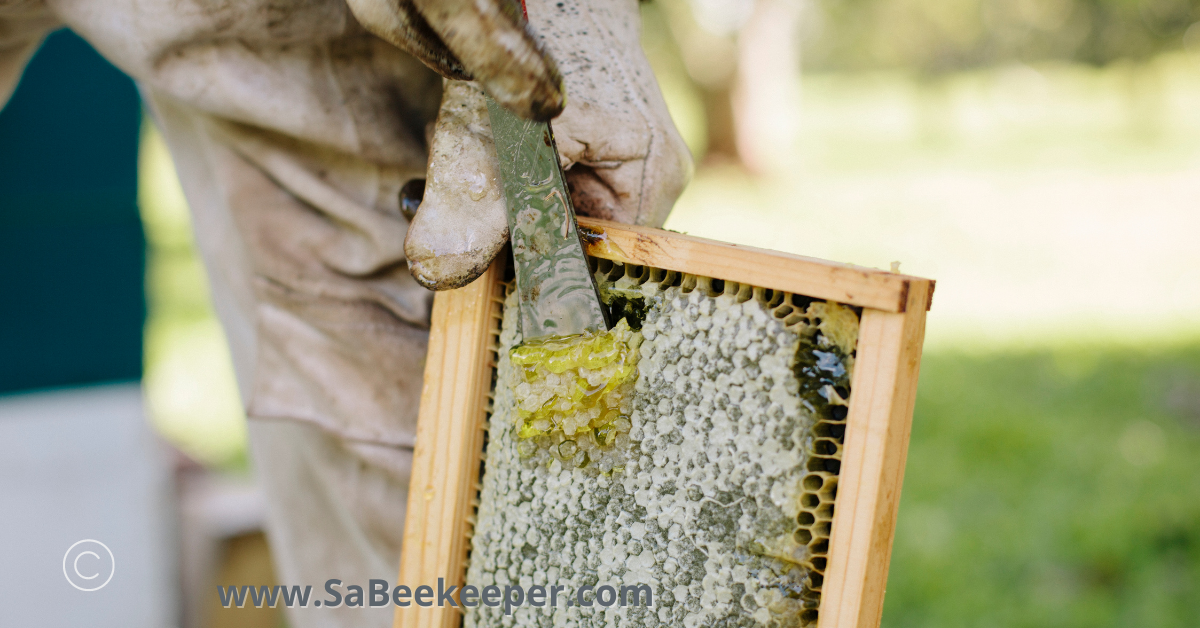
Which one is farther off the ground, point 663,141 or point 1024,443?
point 663,141

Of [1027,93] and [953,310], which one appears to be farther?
[1027,93]

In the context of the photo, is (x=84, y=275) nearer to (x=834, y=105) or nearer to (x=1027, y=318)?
(x=1027, y=318)

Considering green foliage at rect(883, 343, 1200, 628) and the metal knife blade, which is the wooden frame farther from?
green foliage at rect(883, 343, 1200, 628)

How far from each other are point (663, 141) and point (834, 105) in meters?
22.7

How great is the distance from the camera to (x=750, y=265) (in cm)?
75

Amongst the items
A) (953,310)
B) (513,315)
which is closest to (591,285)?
(513,315)

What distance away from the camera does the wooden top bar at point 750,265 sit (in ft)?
2.27

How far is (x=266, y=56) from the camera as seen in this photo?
983mm

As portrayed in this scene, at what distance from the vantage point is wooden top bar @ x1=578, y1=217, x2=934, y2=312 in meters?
0.69

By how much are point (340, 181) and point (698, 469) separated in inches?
25.1

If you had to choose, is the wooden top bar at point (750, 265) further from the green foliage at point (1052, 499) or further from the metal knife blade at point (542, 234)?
the green foliage at point (1052, 499)

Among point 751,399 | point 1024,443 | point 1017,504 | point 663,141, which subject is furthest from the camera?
point 1024,443

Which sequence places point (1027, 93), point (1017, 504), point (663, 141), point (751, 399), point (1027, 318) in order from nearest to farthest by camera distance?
point (751, 399) → point (663, 141) → point (1017, 504) → point (1027, 318) → point (1027, 93)

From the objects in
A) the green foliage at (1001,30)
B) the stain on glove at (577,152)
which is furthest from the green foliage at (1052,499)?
the green foliage at (1001,30)
